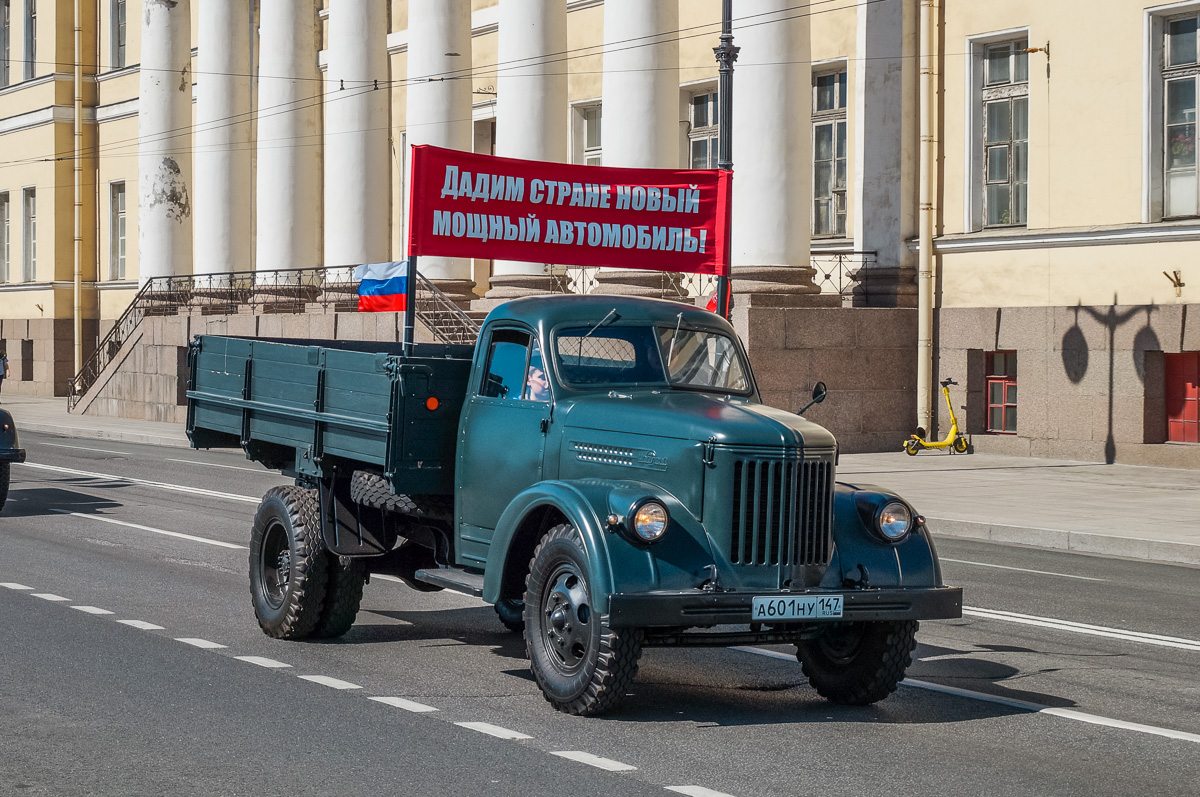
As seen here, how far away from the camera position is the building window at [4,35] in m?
52.8

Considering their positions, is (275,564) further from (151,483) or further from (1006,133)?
(1006,133)

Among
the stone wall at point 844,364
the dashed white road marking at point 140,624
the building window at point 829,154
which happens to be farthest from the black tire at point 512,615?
the building window at point 829,154

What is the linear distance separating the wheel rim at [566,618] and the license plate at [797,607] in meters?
0.77

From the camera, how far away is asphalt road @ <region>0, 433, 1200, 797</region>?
21.3 ft

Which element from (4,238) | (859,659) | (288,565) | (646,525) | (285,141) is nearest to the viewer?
(646,525)

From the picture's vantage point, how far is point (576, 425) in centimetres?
835

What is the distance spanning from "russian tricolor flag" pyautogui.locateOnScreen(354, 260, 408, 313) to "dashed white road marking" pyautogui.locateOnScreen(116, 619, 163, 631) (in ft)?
68.2

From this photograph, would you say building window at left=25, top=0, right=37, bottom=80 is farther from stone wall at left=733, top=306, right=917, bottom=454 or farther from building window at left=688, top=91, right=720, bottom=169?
stone wall at left=733, top=306, right=917, bottom=454

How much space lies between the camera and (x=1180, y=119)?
23641 millimetres

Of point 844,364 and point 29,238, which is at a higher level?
point 29,238

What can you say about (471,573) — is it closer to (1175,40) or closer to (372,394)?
(372,394)

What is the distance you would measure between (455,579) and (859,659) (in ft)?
7.27

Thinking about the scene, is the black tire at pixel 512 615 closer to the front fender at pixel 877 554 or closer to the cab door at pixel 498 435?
the cab door at pixel 498 435

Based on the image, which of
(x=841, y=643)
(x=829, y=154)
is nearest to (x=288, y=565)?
(x=841, y=643)
